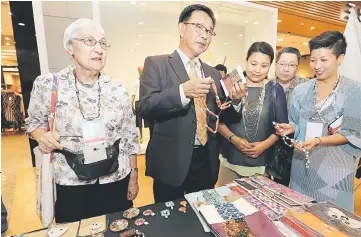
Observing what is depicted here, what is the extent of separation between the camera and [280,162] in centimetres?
187

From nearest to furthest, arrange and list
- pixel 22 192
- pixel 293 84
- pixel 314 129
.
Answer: pixel 314 129
pixel 293 84
pixel 22 192

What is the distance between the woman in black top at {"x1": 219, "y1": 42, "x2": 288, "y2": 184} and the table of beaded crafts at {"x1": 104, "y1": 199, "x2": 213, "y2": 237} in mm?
907

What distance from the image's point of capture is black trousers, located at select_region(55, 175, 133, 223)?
1297 mm

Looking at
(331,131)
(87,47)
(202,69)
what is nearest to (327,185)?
(331,131)

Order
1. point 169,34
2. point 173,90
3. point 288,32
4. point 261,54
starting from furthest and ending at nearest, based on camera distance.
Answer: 1. point 288,32
2. point 169,34
3. point 261,54
4. point 173,90

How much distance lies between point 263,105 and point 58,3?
10.6 feet

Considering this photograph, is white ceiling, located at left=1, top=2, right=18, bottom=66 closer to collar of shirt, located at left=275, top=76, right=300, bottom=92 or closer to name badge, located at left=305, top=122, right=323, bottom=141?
collar of shirt, located at left=275, top=76, right=300, bottom=92

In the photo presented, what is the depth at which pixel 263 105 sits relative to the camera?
1.80m

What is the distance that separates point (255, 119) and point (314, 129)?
16.5 inches

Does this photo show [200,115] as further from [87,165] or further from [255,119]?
[87,165]

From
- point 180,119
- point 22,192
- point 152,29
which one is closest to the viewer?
point 180,119

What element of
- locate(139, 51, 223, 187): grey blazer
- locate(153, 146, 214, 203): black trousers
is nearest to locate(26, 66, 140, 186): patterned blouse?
locate(139, 51, 223, 187): grey blazer

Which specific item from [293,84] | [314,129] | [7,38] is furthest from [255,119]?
[7,38]

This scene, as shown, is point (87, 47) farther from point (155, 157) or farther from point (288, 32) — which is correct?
Result: point (288, 32)
